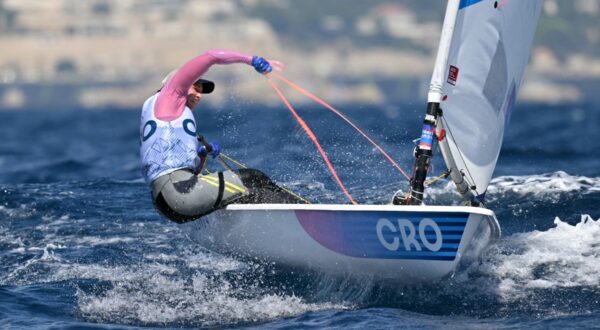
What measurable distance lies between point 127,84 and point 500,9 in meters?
127

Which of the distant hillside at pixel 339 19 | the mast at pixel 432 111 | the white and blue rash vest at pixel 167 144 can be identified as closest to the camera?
the mast at pixel 432 111

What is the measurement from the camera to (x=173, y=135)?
7336mm

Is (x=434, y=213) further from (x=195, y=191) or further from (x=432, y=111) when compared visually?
(x=195, y=191)

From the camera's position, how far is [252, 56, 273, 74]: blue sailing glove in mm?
7125

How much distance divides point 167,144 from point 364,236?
1.45 meters

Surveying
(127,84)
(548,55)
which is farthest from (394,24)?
(127,84)

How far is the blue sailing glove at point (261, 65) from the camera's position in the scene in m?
→ 7.12

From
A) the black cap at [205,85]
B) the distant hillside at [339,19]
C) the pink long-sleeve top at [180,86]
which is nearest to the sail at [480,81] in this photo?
the pink long-sleeve top at [180,86]

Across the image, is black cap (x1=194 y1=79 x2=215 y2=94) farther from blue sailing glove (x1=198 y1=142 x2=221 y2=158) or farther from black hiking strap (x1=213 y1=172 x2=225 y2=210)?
black hiking strap (x1=213 y1=172 x2=225 y2=210)

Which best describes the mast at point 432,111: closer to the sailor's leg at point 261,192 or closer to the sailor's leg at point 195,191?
the sailor's leg at point 261,192

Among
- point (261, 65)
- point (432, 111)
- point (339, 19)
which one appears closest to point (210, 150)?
point (261, 65)

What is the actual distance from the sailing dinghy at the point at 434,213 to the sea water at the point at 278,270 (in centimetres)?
23

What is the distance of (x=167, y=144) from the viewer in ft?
24.0

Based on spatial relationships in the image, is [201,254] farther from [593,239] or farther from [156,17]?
[156,17]
